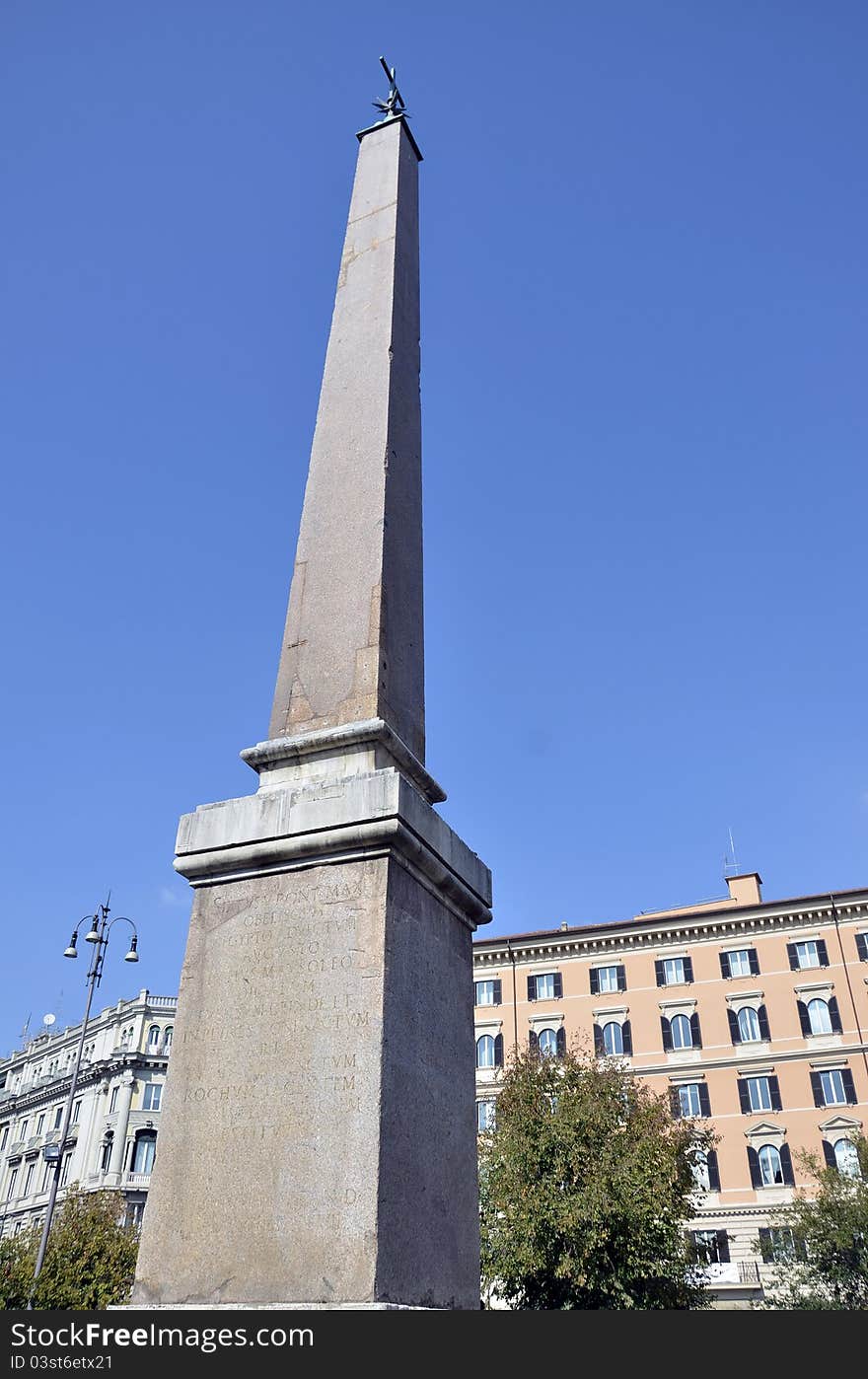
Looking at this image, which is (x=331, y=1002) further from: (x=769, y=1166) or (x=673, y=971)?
(x=673, y=971)

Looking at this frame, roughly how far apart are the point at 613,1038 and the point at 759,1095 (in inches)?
242

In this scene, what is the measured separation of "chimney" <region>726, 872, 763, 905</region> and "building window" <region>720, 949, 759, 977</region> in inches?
102

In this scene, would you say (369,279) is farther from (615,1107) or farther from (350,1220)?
(615,1107)

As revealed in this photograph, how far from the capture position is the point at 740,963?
4372 cm

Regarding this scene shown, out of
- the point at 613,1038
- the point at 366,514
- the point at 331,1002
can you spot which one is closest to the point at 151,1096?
the point at 613,1038

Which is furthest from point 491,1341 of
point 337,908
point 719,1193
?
point 719,1193

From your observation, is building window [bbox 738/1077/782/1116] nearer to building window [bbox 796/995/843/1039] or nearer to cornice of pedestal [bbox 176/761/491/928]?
building window [bbox 796/995/843/1039]

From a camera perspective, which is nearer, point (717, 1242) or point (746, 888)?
point (717, 1242)

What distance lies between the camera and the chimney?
45875 millimetres

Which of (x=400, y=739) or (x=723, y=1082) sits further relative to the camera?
(x=723, y=1082)

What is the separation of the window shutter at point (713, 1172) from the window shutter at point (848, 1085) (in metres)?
5.46

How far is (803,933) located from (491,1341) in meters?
43.6

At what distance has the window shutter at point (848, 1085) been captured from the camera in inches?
1558

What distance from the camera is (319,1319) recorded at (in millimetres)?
3328
